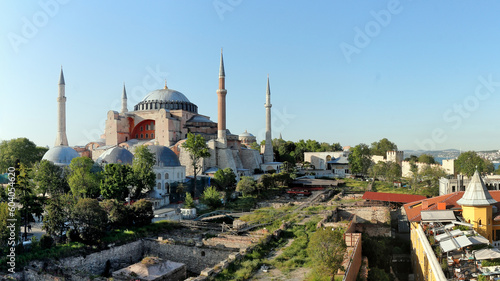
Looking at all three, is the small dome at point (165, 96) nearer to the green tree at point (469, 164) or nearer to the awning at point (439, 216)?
the green tree at point (469, 164)

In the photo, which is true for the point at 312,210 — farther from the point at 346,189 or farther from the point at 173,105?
the point at 173,105

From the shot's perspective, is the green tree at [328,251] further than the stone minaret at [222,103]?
No

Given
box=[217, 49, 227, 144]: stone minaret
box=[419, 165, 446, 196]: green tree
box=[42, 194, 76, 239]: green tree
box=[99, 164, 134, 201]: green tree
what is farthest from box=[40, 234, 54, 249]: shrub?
box=[419, 165, 446, 196]: green tree

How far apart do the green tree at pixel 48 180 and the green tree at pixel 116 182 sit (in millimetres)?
3059

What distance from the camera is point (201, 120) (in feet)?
132

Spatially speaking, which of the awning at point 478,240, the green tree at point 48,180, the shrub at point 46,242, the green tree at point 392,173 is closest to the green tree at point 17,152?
the green tree at point 48,180

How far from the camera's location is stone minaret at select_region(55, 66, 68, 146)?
34.2 meters

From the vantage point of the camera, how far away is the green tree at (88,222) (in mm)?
14422

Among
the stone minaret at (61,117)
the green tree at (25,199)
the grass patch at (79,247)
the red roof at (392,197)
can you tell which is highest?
the stone minaret at (61,117)

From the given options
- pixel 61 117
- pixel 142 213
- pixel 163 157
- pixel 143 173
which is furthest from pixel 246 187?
pixel 61 117

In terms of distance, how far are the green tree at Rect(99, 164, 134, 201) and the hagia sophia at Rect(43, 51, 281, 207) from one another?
19.8 feet

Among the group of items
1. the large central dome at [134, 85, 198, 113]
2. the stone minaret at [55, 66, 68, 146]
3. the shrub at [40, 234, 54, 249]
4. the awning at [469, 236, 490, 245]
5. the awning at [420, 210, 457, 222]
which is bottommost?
the shrub at [40, 234, 54, 249]

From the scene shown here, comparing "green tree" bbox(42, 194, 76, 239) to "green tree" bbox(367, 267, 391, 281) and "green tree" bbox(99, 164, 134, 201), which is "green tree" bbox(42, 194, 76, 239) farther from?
"green tree" bbox(367, 267, 391, 281)

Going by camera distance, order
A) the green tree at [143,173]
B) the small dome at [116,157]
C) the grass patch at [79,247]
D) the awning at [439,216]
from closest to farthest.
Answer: the grass patch at [79,247], the awning at [439,216], the green tree at [143,173], the small dome at [116,157]
